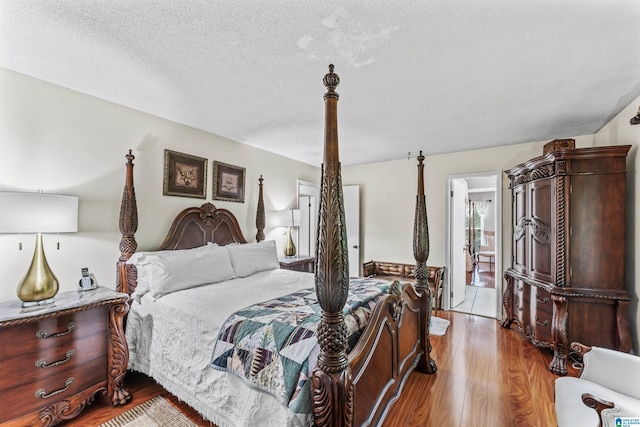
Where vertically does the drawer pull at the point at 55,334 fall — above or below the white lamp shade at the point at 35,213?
below

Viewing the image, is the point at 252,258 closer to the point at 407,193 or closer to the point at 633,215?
the point at 407,193

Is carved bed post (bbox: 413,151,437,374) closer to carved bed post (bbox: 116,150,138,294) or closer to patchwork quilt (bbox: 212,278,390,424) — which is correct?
patchwork quilt (bbox: 212,278,390,424)

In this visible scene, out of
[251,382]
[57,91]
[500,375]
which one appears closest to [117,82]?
[57,91]

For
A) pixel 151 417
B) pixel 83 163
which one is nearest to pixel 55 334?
pixel 151 417

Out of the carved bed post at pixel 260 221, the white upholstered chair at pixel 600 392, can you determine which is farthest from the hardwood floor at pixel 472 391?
the carved bed post at pixel 260 221

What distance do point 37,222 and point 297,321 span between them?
179 centimetres

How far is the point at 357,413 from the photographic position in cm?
155

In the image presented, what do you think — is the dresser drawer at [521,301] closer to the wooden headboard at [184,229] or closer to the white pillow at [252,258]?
the white pillow at [252,258]

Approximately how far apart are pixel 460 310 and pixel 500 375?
1.96 m

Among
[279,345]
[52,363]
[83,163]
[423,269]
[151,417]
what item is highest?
[83,163]

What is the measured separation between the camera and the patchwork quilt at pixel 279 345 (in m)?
1.40

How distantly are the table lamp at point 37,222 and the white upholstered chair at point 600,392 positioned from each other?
10.1ft

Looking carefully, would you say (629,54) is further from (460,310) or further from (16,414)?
(16,414)

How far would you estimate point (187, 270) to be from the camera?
2512 millimetres
